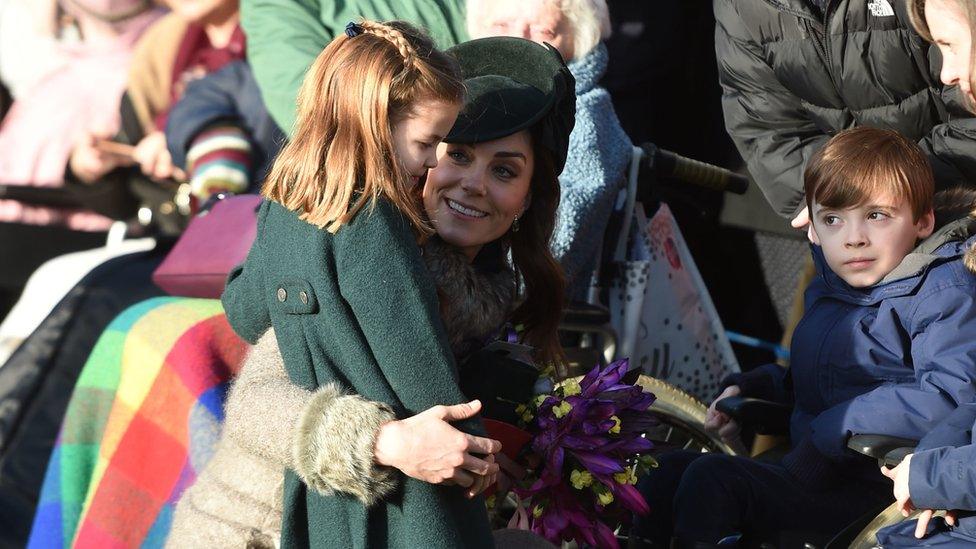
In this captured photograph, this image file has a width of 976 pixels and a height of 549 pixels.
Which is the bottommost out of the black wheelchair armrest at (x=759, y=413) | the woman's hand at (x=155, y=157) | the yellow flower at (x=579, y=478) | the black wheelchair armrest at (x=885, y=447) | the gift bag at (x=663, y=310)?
the woman's hand at (x=155, y=157)

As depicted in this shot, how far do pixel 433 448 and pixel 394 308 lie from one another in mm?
235

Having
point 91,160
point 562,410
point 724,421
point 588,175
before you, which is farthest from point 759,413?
point 91,160

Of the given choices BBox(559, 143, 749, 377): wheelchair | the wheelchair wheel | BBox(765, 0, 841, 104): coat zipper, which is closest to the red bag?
BBox(559, 143, 749, 377): wheelchair

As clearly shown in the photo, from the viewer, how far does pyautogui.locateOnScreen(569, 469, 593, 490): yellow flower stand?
2.44m

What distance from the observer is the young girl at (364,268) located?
213cm

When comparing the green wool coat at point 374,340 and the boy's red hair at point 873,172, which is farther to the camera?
the boy's red hair at point 873,172

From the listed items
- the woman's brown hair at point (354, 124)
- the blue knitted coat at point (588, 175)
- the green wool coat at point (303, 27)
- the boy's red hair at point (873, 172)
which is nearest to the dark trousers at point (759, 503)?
the boy's red hair at point (873, 172)

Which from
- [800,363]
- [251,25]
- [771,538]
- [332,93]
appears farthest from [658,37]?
[332,93]

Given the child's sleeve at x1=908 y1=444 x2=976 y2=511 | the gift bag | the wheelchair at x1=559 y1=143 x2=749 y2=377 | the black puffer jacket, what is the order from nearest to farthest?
the child's sleeve at x1=908 y1=444 x2=976 y2=511, the black puffer jacket, the wheelchair at x1=559 y1=143 x2=749 y2=377, the gift bag

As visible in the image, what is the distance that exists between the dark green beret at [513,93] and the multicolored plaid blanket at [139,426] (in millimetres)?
1047

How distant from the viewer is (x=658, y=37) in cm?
530

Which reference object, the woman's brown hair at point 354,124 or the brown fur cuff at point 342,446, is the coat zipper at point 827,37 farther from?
the brown fur cuff at point 342,446

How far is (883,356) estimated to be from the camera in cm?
270

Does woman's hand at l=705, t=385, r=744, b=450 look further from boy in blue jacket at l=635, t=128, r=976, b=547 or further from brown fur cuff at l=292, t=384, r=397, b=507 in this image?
brown fur cuff at l=292, t=384, r=397, b=507
